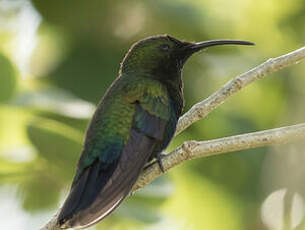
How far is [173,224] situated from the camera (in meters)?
5.59

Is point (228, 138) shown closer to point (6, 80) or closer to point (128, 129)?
point (128, 129)

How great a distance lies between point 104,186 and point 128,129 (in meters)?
0.48

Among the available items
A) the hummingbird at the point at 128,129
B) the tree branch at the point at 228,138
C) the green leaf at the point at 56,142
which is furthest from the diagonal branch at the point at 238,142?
the green leaf at the point at 56,142

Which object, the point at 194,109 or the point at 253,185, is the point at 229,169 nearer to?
the point at 253,185

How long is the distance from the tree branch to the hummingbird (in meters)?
0.08

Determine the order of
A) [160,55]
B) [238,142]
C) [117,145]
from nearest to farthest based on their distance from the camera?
[238,142] < [117,145] < [160,55]

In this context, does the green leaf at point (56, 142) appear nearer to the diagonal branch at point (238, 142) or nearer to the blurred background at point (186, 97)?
the blurred background at point (186, 97)

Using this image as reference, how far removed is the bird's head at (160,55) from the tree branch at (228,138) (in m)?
0.65

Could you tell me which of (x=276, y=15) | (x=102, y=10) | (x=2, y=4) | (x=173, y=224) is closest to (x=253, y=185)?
(x=173, y=224)

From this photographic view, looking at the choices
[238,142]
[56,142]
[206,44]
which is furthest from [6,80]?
[238,142]

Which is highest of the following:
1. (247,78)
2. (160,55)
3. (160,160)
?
(160,55)

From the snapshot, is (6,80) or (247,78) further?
(6,80)

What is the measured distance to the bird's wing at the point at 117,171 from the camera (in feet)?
12.1

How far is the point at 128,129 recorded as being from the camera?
4.24 meters
